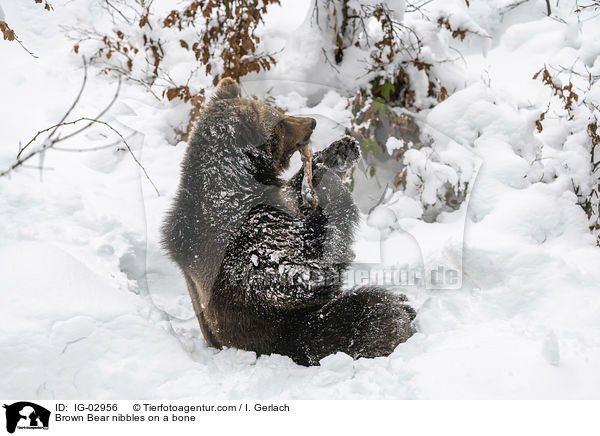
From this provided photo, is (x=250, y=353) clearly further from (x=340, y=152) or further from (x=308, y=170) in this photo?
(x=340, y=152)

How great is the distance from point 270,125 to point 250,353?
48.0 inches

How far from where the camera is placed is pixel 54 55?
15.2 feet

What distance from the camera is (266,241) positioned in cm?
233

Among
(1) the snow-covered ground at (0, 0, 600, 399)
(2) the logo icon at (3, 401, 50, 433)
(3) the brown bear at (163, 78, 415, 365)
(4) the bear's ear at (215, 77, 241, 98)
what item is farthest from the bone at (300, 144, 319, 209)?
(2) the logo icon at (3, 401, 50, 433)

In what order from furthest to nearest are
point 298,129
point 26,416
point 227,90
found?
point 227,90, point 298,129, point 26,416

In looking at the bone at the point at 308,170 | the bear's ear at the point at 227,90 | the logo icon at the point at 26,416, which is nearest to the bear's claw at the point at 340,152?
the bone at the point at 308,170

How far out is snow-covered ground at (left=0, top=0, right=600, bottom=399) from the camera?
2037 millimetres

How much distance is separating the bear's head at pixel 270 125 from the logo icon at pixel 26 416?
4.93ft

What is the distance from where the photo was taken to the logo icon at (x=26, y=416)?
178cm

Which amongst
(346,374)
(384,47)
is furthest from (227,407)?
(384,47)

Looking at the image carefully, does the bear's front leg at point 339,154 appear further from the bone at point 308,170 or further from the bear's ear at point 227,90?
the bear's ear at point 227,90

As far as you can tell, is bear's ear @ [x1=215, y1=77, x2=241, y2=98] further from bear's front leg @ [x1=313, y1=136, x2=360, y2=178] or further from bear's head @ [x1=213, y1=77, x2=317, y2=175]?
bear's front leg @ [x1=313, y1=136, x2=360, y2=178]

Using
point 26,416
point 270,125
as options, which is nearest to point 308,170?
point 270,125

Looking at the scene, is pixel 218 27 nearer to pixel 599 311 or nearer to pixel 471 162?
pixel 471 162
